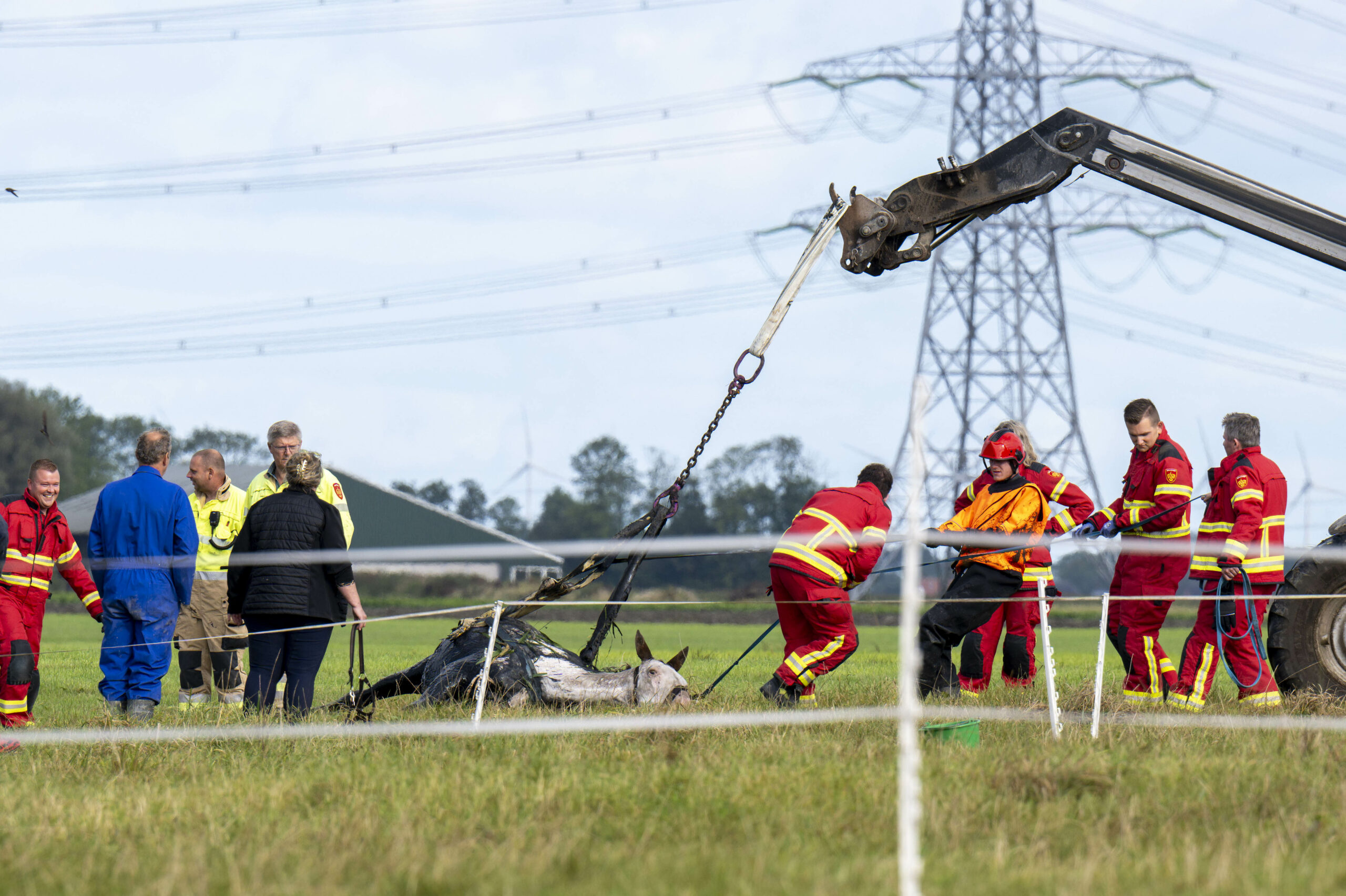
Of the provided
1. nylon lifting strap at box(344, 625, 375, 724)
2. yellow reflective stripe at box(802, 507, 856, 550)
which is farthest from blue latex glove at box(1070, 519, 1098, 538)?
nylon lifting strap at box(344, 625, 375, 724)

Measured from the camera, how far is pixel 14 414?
2501 inches

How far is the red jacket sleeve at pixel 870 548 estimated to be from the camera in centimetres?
736

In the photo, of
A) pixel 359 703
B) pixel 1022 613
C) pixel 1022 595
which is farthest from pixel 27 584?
pixel 1022 613

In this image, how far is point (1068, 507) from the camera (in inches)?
323

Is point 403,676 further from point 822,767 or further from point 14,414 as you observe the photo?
point 14,414

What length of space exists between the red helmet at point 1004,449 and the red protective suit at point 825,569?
2.57ft

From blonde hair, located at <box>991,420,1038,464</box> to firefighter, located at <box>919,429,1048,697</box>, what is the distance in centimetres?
8

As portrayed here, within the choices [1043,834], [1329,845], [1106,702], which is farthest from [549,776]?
[1106,702]

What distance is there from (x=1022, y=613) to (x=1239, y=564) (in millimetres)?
1791

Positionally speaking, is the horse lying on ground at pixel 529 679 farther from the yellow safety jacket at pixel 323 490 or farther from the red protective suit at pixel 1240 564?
the red protective suit at pixel 1240 564

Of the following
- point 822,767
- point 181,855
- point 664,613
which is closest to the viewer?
point 181,855

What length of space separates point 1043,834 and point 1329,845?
0.81 meters

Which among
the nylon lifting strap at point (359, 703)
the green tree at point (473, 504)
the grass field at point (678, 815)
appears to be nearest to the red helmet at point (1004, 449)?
the grass field at point (678, 815)

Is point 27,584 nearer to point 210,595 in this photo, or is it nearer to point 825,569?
point 210,595
